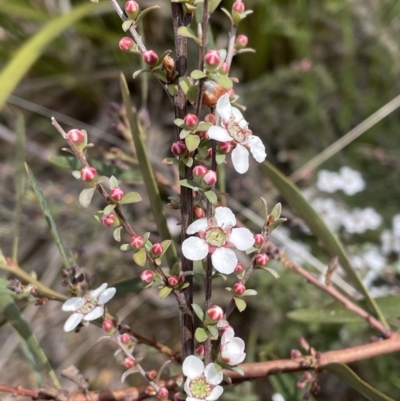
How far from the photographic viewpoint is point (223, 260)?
45 cm

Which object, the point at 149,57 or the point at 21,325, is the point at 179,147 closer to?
the point at 149,57

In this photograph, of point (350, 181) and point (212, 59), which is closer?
point (212, 59)

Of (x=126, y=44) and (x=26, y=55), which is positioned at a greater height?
(x=26, y=55)

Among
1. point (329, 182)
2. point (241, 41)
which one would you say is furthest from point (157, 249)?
point (329, 182)

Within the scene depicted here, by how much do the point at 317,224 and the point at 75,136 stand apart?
0.43 metres

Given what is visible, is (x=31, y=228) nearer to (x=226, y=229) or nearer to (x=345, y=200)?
(x=345, y=200)

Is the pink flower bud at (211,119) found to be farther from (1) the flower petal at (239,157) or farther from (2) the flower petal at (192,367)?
(2) the flower petal at (192,367)

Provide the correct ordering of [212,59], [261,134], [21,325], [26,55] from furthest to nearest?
[261,134]
[26,55]
[21,325]
[212,59]

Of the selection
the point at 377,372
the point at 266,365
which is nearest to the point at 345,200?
the point at 377,372

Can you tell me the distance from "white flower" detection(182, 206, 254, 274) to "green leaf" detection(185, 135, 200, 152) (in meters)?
0.07

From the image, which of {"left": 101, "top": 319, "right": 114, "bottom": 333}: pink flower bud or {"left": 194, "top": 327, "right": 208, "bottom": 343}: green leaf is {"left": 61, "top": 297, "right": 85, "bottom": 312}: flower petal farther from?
{"left": 194, "top": 327, "right": 208, "bottom": 343}: green leaf

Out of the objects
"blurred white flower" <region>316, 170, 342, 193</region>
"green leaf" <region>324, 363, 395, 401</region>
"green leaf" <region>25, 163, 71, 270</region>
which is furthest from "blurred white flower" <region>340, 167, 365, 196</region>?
"green leaf" <region>25, 163, 71, 270</region>

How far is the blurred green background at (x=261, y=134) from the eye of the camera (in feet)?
4.23

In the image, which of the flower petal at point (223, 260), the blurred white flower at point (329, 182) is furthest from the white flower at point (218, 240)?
the blurred white flower at point (329, 182)
